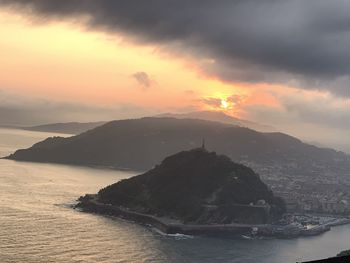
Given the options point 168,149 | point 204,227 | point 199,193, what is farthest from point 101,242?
point 168,149

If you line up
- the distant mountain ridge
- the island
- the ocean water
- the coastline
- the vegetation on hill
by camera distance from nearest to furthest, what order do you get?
the ocean water
the coastline
the island
the vegetation on hill
the distant mountain ridge

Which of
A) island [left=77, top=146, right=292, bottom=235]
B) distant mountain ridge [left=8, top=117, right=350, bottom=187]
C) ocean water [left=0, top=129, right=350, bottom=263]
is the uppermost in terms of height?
distant mountain ridge [left=8, top=117, right=350, bottom=187]

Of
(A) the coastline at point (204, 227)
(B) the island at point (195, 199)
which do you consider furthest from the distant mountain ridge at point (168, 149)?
(A) the coastline at point (204, 227)

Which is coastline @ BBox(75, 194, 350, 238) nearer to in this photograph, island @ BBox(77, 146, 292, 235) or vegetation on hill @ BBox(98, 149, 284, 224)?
island @ BBox(77, 146, 292, 235)

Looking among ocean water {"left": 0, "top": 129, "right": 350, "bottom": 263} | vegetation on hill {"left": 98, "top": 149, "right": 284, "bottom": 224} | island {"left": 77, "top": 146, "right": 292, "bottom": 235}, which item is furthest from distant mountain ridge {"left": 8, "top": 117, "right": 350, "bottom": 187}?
ocean water {"left": 0, "top": 129, "right": 350, "bottom": 263}

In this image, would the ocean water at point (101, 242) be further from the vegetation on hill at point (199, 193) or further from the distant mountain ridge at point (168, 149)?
the distant mountain ridge at point (168, 149)

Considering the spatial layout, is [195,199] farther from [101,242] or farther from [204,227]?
[101,242]

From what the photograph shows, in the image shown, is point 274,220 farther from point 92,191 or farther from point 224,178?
point 92,191
